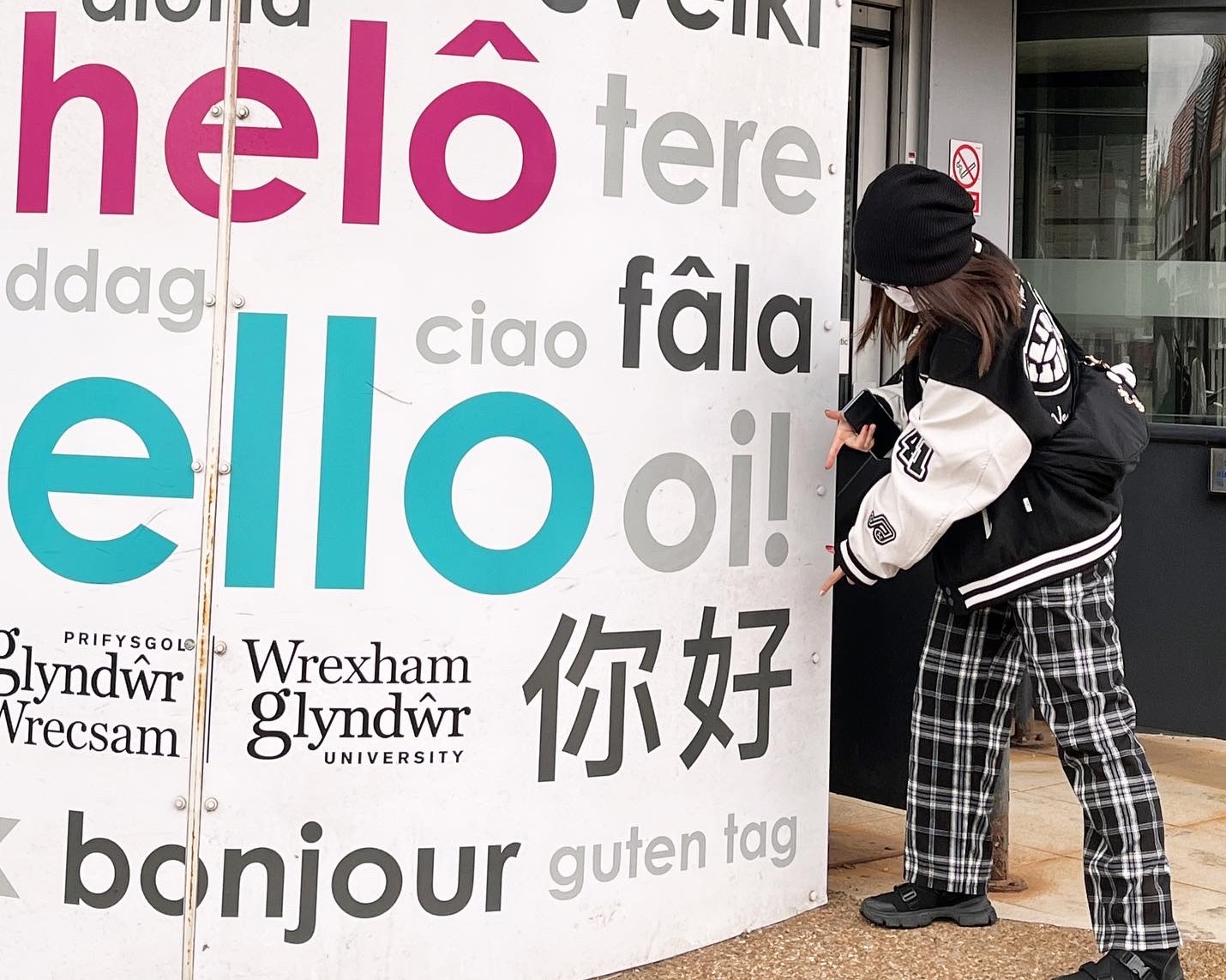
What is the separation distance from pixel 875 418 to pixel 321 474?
1364 mm

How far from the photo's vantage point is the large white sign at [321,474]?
3033 millimetres

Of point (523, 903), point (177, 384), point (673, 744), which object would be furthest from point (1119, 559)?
point (177, 384)

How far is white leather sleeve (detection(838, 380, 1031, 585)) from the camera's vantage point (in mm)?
3195

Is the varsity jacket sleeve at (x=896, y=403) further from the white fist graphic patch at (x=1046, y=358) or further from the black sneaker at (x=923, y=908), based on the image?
the black sneaker at (x=923, y=908)

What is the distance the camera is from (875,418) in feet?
11.8

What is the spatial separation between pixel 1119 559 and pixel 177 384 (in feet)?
12.8

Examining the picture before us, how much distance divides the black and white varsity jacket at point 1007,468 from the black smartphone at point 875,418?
0.24 m

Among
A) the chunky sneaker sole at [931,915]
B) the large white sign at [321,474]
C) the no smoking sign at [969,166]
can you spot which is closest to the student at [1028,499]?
the chunky sneaker sole at [931,915]

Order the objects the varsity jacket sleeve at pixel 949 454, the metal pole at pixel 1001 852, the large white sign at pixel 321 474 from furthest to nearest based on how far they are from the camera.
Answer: the metal pole at pixel 1001 852 < the varsity jacket sleeve at pixel 949 454 < the large white sign at pixel 321 474

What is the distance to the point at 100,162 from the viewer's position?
3055 mm

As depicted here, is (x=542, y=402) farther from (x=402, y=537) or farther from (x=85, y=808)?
(x=85, y=808)

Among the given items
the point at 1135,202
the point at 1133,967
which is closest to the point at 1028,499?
the point at 1133,967

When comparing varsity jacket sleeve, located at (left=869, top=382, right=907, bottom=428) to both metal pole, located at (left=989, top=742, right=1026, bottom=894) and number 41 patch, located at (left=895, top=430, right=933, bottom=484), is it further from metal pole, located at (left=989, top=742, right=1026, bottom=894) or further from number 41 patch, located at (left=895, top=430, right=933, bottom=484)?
metal pole, located at (left=989, top=742, right=1026, bottom=894)

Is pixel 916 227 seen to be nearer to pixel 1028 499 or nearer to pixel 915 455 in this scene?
pixel 915 455
